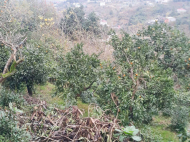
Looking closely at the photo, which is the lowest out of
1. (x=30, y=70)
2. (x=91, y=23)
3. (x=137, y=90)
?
(x=137, y=90)

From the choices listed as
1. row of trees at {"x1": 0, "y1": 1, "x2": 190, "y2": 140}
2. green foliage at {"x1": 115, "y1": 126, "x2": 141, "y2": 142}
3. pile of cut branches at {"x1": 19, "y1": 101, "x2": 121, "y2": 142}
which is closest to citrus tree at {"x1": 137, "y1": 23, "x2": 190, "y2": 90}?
row of trees at {"x1": 0, "y1": 1, "x2": 190, "y2": 140}

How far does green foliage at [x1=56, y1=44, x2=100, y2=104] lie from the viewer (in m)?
4.99

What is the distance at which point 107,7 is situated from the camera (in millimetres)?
20844

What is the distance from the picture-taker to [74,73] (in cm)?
506

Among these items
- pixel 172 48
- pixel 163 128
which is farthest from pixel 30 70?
pixel 172 48

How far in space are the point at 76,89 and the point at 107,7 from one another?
58.8 ft

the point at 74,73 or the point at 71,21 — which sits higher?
the point at 71,21

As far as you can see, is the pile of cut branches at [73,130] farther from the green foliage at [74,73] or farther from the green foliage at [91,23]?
the green foliage at [91,23]

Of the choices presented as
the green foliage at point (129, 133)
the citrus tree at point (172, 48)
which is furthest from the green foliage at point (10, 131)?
the citrus tree at point (172, 48)

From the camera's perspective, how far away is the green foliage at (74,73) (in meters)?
4.99

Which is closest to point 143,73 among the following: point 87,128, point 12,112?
point 87,128

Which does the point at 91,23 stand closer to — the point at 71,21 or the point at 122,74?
the point at 71,21

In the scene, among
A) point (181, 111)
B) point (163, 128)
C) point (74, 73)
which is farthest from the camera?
point (163, 128)

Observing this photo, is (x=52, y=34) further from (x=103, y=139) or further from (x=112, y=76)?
(x=103, y=139)
